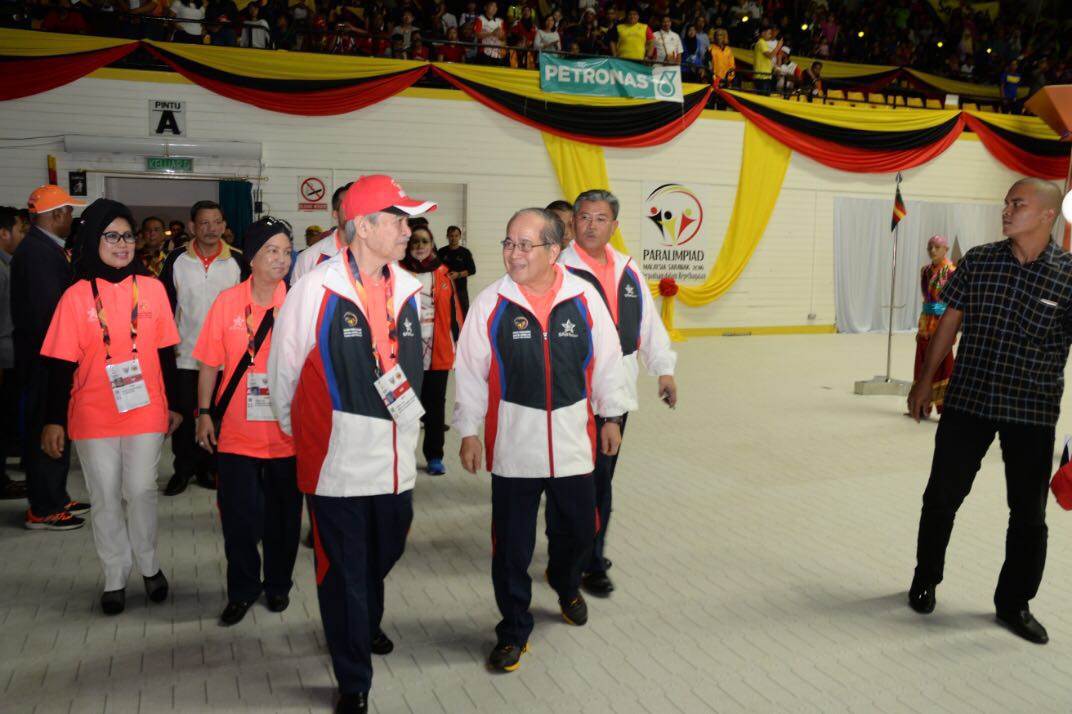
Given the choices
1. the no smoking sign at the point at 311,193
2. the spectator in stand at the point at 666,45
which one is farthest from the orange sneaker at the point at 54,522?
the spectator in stand at the point at 666,45

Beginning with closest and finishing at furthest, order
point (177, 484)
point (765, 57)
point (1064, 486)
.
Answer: point (1064, 486) < point (177, 484) < point (765, 57)

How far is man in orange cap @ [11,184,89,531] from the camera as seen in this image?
4.52m

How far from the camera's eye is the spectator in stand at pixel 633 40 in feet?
46.8

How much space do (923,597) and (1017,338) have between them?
1128mm

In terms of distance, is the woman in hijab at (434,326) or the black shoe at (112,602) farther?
the woman in hijab at (434,326)

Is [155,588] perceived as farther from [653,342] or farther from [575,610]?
[653,342]

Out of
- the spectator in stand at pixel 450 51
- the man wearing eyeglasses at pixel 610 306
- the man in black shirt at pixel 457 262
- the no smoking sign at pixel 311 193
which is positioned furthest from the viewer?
the spectator in stand at pixel 450 51

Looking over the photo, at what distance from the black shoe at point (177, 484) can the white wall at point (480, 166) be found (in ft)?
24.4

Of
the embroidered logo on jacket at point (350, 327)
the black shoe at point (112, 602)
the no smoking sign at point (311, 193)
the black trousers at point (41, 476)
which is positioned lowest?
the black shoe at point (112, 602)

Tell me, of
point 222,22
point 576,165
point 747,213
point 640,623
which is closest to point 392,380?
point 640,623

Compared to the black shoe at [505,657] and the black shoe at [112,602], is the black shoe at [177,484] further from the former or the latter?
the black shoe at [505,657]

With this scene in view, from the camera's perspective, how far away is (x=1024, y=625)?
11.2 feet

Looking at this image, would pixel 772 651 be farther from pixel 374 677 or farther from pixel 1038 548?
pixel 374 677

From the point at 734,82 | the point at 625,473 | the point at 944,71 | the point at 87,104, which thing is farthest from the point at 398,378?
the point at 944,71
